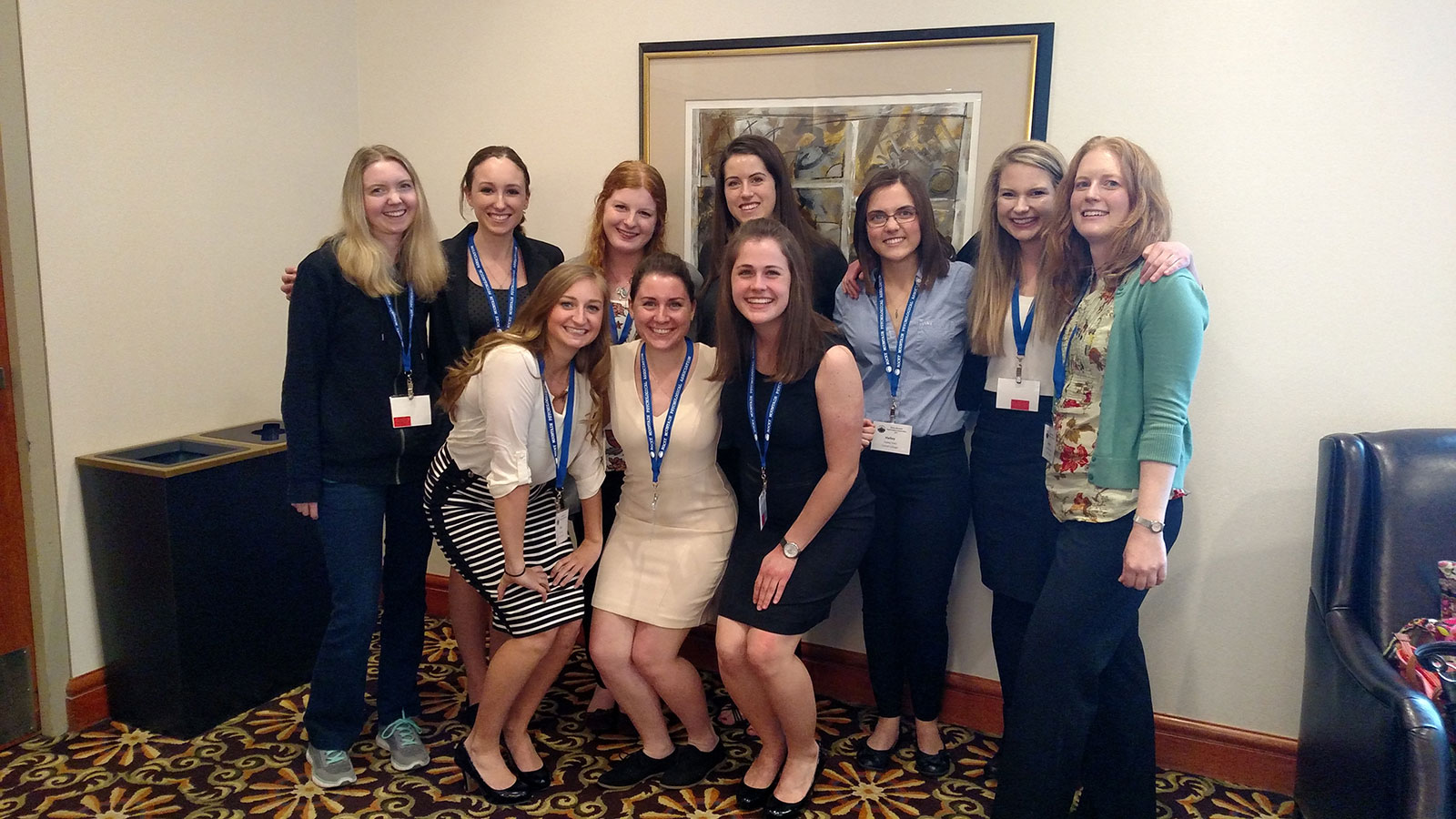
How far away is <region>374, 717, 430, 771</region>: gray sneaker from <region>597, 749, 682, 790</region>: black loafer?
560 mm

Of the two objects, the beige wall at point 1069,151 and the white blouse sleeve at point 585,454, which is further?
the white blouse sleeve at point 585,454

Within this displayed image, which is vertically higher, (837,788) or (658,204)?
(658,204)

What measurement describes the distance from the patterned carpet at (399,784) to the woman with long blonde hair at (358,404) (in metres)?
0.13

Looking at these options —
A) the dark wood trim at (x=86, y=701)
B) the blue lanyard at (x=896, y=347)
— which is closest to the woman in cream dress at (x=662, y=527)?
the blue lanyard at (x=896, y=347)

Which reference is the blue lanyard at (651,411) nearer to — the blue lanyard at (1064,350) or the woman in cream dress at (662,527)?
the woman in cream dress at (662,527)

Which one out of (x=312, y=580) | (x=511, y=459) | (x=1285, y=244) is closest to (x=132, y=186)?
(x=312, y=580)

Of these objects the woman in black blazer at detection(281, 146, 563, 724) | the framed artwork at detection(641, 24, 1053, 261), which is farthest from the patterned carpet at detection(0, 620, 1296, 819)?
the framed artwork at detection(641, 24, 1053, 261)

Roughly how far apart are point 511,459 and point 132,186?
1650mm

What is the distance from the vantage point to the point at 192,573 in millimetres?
2701

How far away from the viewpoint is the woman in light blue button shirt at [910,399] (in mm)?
2477

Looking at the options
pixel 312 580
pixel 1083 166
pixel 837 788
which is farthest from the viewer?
pixel 312 580

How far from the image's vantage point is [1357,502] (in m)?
2.22

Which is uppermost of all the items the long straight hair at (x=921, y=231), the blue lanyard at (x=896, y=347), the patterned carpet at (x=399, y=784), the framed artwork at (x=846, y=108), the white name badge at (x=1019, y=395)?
the framed artwork at (x=846, y=108)

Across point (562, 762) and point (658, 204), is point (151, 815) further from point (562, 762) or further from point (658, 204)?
point (658, 204)
